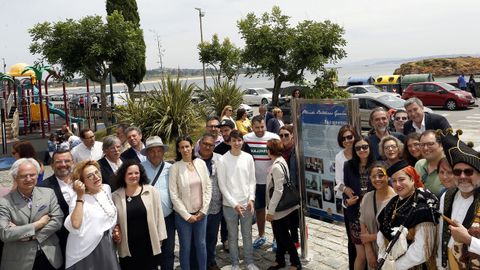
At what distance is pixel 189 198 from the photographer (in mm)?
4395

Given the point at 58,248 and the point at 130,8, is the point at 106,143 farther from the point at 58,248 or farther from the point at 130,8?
the point at 130,8

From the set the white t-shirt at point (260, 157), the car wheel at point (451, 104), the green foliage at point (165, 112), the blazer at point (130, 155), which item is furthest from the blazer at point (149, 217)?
the car wheel at point (451, 104)

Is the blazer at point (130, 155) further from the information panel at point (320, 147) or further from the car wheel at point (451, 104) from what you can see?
the car wheel at point (451, 104)

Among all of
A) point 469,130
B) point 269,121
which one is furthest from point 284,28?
point 269,121

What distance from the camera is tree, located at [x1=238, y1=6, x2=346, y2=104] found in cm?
1955

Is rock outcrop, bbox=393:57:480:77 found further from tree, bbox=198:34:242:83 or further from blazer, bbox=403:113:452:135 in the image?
blazer, bbox=403:113:452:135

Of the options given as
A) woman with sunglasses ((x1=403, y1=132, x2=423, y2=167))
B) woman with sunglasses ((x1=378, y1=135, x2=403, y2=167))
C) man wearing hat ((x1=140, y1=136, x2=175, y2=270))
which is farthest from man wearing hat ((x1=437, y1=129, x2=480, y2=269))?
man wearing hat ((x1=140, y1=136, x2=175, y2=270))

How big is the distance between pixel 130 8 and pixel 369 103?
18646 millimetres

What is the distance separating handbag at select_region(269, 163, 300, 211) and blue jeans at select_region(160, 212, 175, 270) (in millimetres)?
1217

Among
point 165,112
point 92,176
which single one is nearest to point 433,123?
point 92,176

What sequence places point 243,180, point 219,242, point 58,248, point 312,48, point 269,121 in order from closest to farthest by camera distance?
1. point 58,248
2. point 243,180
3. point 219,242
4. point 269,121
5. point 312,48

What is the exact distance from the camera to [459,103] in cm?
2170

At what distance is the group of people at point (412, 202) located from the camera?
2.69m

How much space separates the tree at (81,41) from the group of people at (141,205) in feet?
44.0
